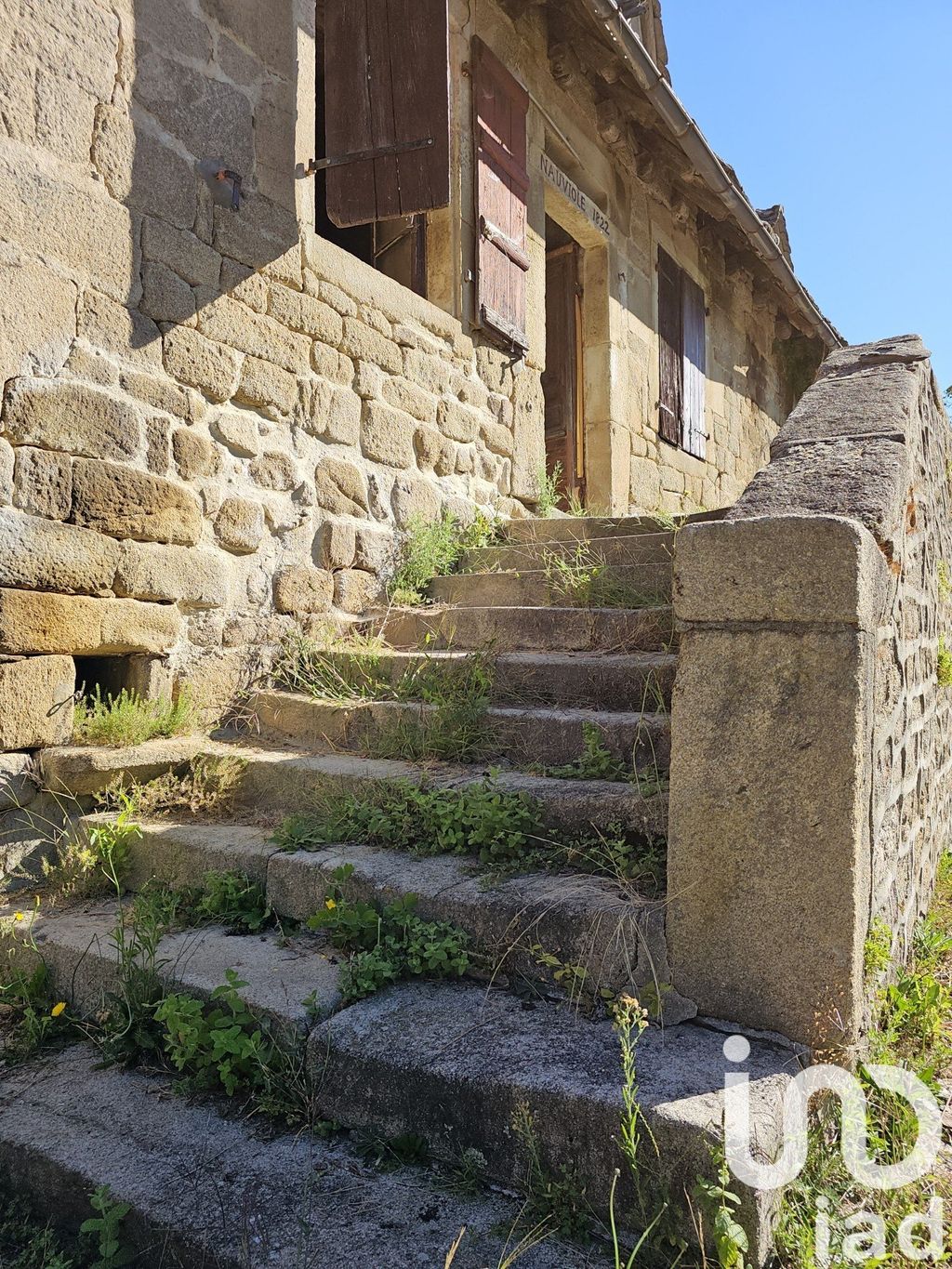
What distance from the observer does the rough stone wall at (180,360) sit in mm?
2842

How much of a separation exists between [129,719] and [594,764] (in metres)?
1.61

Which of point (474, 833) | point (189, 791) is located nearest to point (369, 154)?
point (189, 791)

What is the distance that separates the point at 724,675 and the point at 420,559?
2.68m

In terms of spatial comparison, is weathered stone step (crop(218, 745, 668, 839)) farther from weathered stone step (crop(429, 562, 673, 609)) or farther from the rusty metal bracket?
the rusty metal bracket

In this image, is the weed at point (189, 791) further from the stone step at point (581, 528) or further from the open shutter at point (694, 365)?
the open shutter at point (694, 365)

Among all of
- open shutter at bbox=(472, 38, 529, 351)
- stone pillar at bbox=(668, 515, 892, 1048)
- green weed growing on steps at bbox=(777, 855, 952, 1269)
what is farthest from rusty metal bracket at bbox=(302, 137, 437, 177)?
green weed growing on steps at bbox=(777, 855, 952, 1269)

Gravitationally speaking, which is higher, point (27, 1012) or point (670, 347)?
point (670, 347)

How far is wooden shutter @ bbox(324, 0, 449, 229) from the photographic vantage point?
12.7 ft

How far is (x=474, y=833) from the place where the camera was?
7.61 ft

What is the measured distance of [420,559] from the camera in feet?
14.3

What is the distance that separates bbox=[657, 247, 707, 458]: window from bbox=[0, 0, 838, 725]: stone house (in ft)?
3.50

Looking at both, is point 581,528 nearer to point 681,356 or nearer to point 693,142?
point 693,142

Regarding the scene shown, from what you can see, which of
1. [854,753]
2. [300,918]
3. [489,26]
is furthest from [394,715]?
[489,26]

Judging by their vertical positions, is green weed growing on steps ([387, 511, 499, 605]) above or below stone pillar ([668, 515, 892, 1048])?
above
